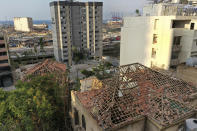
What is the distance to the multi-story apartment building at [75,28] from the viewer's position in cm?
5234

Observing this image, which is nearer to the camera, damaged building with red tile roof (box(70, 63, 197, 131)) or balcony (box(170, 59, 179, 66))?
damaged building with red tile roof (box(70, 63, 197, 131))

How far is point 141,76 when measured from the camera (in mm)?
10156

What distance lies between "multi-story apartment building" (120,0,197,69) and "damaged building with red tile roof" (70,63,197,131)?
9948 millimetres

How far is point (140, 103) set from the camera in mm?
8375

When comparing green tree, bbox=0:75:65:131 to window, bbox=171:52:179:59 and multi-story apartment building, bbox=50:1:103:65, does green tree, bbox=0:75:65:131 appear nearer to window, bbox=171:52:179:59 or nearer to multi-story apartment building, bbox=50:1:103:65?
window, bbox=171:52:179:59

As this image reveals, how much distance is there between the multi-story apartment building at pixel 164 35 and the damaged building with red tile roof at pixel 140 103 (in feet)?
32.6

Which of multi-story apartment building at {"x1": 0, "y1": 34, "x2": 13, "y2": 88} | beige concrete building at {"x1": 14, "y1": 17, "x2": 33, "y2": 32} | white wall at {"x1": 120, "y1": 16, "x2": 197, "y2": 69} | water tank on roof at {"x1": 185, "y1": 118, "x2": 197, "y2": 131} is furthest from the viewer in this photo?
beige concrete building at {"x1": 14, "y1": 17, "x2": 33, "y2": 32}

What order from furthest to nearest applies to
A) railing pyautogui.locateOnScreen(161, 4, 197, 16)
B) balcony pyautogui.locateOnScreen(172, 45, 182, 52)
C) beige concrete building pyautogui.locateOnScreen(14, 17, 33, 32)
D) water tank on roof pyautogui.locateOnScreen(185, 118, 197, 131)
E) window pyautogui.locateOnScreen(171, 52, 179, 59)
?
beige concrete building pyautogui.locateOnScreen(14, 17, 33, 32), railing pyautogui.locateOnScreen(161, 4, 197, 16), window pyautogui.locateOnScreen(171, 52, 179, 59), balcony pyautogui.locateOnScreen(172, 45, 182, 52), water tank on roof pyautogui.locateOnScreen(185, 118, 197, 131)

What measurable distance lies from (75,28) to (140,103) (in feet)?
170

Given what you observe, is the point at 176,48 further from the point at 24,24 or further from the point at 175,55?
the point at 24,24

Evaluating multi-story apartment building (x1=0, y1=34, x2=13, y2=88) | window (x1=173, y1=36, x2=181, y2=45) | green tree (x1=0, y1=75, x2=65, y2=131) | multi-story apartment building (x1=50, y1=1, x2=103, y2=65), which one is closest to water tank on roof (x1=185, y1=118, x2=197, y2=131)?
green tree (x1=0, y1=75, x2=65, y2=131)

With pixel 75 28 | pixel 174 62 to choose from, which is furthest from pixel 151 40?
pixel 75 28

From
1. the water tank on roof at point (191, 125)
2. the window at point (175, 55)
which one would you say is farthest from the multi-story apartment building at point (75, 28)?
the water tank on roof at point (191, 125)

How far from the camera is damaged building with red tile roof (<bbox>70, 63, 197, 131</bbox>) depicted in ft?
23.7
